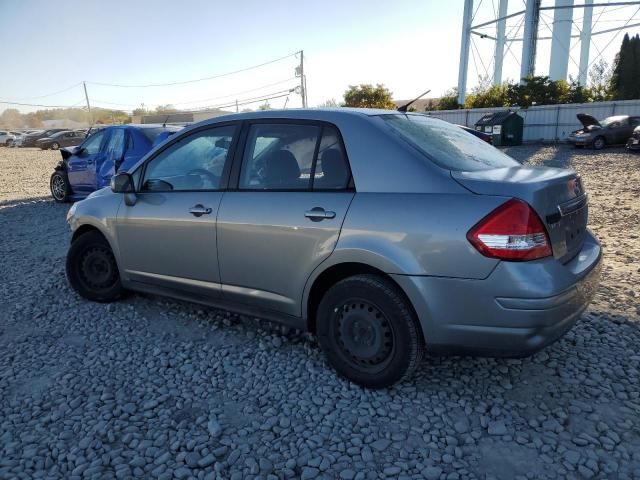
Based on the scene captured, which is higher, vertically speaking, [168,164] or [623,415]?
[168,164]

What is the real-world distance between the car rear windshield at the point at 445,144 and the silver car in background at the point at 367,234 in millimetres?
15

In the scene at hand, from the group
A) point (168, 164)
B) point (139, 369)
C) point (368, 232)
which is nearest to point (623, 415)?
point (368, 232)

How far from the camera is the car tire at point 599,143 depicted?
68.9ft

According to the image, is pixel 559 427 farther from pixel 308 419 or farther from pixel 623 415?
pixel 308 419

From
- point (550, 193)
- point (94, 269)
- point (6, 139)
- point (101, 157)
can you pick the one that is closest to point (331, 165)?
point (550, 193)

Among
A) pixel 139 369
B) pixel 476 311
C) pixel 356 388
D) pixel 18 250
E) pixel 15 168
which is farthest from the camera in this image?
pixel 15 168

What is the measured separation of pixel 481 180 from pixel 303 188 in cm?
111

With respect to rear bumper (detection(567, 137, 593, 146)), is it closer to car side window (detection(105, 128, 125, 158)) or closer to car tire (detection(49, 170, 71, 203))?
car side window (detection(105, 128, 125, 158))

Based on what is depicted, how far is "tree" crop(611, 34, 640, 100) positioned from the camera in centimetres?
3070

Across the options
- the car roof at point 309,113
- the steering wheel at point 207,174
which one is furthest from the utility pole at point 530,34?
the steering wheel at point 207,174

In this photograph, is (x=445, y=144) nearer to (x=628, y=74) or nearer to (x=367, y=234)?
(x=367, y=234)

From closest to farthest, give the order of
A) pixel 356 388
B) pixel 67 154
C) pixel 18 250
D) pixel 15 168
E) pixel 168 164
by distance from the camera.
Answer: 1. pixel 356 388
2. pixel 168 164
3. pixel 18 250
4. pixel 67 154
5. pixel 15 168

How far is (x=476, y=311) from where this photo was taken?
259 cm

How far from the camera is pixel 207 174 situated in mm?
3736
